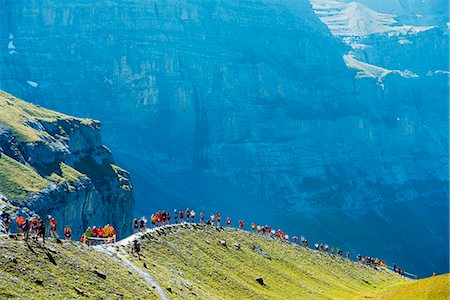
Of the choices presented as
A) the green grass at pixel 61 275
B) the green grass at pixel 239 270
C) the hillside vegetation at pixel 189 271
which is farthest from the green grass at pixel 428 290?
the green grass at pixel 61 275

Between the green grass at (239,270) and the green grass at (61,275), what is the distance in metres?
7.22

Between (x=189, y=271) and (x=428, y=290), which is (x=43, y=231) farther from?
(x=428, y=290)

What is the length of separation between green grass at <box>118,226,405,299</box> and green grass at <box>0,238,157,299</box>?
7.22 m

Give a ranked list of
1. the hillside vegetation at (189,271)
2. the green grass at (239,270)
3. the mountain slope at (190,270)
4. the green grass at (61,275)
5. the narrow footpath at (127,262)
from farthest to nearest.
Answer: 1. the green grass at (239,270)
2. the narrow footpath at (127,262)
3. the mountain slope at (190,270)
4. the hillside vegetation at (189,271)
5. the green grass at (61,275)

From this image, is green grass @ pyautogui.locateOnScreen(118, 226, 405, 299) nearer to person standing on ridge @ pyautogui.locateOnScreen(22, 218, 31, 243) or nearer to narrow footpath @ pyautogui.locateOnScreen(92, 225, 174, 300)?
narrow footpath @ pyautogui.locateOnScreen(92, 225, 174, 300)

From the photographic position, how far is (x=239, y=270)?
128 meters

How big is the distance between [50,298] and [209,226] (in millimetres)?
83863

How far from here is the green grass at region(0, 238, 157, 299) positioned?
74.6 metres

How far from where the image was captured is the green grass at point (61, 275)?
245ft

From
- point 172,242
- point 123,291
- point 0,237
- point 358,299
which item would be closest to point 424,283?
point 358,299

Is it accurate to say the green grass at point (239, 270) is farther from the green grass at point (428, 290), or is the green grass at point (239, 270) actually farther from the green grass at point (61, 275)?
the green grass at point (428, 290)

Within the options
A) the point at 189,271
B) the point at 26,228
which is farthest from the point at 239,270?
the point at 26,228

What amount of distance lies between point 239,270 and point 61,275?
5044 cm

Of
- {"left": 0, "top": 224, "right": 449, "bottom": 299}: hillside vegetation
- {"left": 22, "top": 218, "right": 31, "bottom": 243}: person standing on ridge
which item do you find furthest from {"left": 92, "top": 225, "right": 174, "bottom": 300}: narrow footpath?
{"left": 22, "top": 218, "right": 31, "bottom": 243}: person standing on ridge
